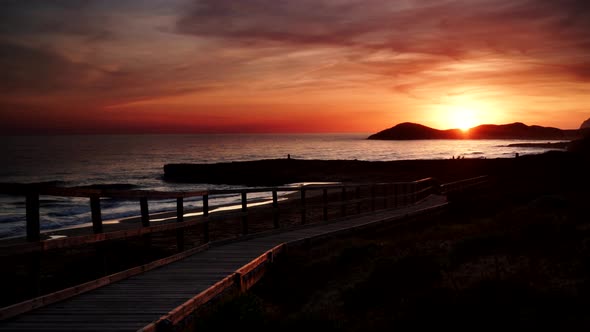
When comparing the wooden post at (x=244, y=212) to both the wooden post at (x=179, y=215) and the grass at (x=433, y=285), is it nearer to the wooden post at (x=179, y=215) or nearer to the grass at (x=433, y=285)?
the grass at (x=433, y=285)

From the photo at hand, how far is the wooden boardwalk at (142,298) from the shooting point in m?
5.53

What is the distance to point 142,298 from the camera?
6582mm

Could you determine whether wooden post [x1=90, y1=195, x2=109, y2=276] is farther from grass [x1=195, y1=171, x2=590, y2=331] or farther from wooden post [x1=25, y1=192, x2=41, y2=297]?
grass [x1=195, y1=171, x2=590, y2=331]

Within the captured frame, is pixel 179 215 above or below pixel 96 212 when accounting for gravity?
below

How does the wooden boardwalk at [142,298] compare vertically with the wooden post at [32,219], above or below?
below

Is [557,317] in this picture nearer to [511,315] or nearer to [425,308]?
[511,315]

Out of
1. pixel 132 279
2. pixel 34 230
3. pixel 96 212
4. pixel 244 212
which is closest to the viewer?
pixel 34 230

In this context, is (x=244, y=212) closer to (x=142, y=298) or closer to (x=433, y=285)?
(x=142, y=298)

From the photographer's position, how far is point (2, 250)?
551 centimetres

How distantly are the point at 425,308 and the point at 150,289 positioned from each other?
3.78 metres

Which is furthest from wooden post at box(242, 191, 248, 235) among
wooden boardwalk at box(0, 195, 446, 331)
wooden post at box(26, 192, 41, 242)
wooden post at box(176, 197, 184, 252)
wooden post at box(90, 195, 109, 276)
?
wooden post at box(26, 192, 41, 242)

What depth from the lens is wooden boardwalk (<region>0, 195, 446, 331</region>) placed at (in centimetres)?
553

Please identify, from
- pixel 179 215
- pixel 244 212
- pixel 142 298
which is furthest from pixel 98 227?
pixel 244 212

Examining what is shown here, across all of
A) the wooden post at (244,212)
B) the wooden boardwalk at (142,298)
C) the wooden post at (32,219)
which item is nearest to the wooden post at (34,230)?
the wooden post at (32,219)
